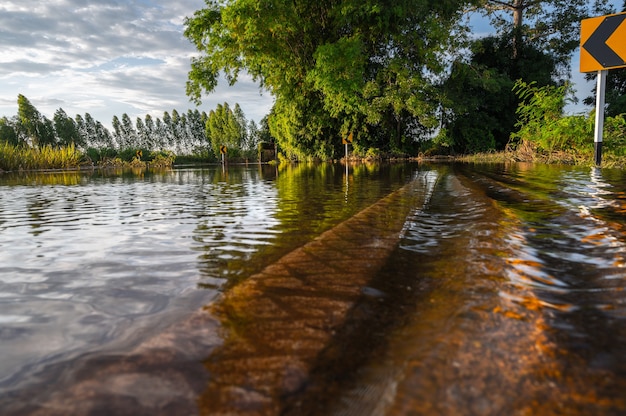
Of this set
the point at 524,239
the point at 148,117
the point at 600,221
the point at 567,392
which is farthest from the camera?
the point at 148,117

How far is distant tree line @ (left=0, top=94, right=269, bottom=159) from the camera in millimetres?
49625

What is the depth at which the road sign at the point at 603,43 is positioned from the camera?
7637 mm

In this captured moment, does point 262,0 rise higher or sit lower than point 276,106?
higher

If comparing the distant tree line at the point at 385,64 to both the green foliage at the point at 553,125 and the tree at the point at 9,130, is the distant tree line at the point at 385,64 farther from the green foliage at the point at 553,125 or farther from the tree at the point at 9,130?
the tree at the point at 9,130

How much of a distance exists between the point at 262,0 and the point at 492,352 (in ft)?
64.4

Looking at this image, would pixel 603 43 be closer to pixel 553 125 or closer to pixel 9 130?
pixel 553 125

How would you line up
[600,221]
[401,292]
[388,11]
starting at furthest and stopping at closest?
[388,11] < [600,221] < [401,292]

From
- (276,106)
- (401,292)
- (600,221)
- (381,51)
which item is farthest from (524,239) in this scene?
(276,106)

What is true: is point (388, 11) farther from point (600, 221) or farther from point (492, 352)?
point (492, 352)

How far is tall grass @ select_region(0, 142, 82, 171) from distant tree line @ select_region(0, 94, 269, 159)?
5548 mm

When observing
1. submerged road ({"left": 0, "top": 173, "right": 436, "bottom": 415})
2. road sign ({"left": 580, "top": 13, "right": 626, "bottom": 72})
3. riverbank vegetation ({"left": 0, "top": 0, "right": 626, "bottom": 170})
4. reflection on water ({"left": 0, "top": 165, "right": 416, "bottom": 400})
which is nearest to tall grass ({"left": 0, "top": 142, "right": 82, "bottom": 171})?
riverbank vegetation ({"left": 0, "top": 0, "right": 626, "bottom": 170})

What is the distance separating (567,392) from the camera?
918mm

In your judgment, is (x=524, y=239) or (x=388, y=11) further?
(x=388, y=11)

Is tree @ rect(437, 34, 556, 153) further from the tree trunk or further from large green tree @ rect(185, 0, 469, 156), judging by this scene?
large green tree @ rect(185, 0, 469, 156)
